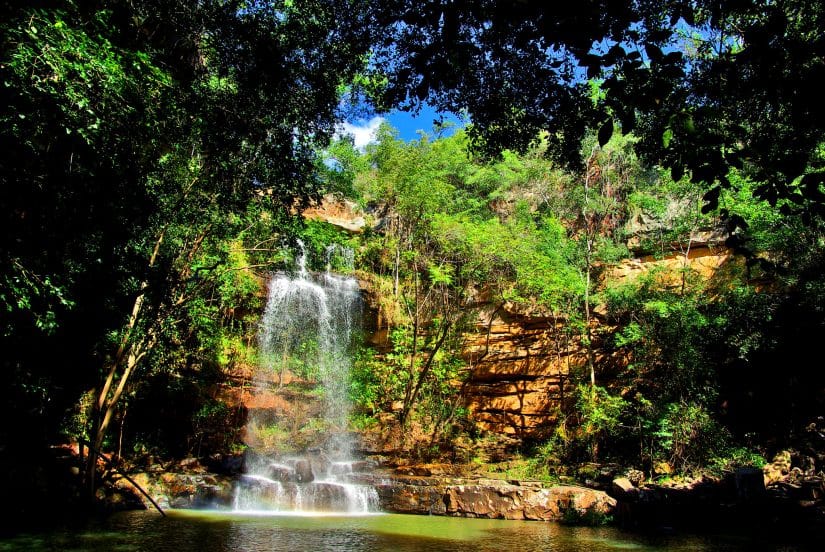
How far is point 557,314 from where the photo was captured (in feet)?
58.8

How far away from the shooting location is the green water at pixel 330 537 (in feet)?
22.9

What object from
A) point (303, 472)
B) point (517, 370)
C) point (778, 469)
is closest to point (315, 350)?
point (303, 472)

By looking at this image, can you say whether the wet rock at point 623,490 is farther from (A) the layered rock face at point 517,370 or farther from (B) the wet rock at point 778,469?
(A) the layered rock face at point 517,370

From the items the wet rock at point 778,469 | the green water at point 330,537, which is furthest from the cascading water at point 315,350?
the wet rock at point 778,469

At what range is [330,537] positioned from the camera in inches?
318

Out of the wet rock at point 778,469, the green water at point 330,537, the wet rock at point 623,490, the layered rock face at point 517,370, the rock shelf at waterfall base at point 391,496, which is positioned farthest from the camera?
the layered rock face at point 517,370

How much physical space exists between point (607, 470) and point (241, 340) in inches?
517

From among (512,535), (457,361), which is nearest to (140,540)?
(512,535)

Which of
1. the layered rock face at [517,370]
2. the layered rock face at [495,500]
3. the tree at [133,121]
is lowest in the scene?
the layered rock face at [495,500]

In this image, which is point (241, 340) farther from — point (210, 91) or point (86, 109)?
point (86, 109)

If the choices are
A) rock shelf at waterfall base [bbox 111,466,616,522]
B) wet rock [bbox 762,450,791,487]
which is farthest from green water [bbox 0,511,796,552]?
wet rock [bbox 762,450,791,487]

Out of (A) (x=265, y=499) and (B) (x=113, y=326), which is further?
(A) (x=265, y=499)

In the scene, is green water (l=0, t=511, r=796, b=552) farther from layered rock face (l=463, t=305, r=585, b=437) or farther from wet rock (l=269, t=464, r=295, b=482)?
layered rock face (l=463, t=305, r=585, b=437)

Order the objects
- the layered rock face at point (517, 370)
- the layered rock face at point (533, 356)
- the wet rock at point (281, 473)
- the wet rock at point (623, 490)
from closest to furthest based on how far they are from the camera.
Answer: the wet rock at point (623, 490), the wet rock at point (281, 473), the layered rock face at point (533, 356), the layered rock face at point (517, 370)
